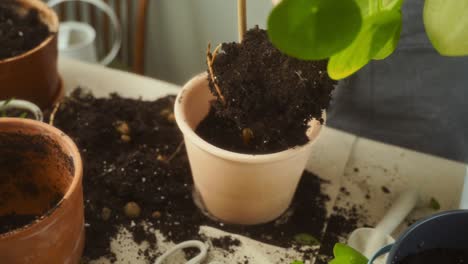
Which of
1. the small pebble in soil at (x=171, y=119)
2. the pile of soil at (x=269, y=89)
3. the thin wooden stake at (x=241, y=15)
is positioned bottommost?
the small pebble in soil at (x=171, y=119)

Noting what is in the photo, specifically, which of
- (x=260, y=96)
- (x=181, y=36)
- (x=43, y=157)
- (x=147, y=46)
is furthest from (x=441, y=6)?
(x=147, y=46)

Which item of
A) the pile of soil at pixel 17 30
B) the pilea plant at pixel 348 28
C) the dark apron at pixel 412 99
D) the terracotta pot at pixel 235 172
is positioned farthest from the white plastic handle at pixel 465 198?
the pile of soil at pixel 17 30

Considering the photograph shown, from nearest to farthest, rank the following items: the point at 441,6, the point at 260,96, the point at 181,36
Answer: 1. the point at 441,6
2. the point at 260,96
3. the point at 181,36

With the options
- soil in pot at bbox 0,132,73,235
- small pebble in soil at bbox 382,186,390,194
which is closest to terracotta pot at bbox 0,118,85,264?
soil in pot at bbox 0,132,73,235

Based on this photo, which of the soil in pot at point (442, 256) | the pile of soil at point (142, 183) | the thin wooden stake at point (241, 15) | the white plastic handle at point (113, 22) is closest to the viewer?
the soil in pot at point (442, 256)

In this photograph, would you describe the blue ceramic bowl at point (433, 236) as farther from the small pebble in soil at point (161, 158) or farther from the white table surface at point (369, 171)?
the small pebble in soil at point (161, 158)

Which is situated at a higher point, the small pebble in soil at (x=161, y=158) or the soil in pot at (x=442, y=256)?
the soil in pot at (x=442, y=256)

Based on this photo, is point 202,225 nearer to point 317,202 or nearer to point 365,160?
point 317,202

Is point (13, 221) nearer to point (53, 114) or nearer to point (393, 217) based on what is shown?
point (53, 114)
